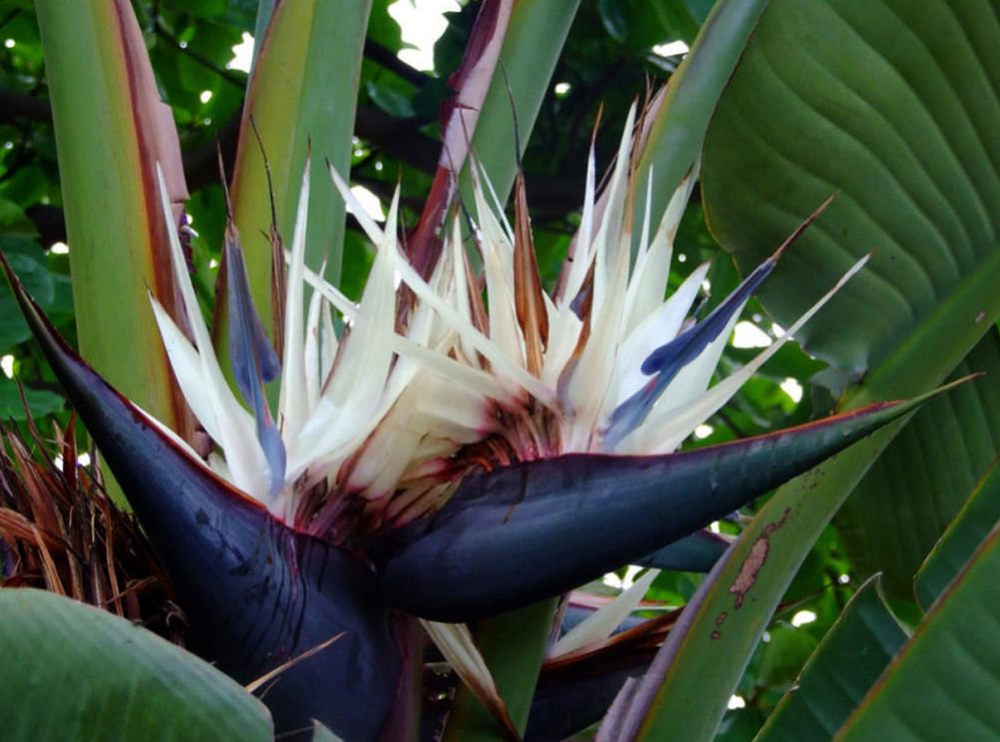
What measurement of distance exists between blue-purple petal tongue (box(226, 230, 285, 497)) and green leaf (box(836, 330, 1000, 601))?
1.58ft

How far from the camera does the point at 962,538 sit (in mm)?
588

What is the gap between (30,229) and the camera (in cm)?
129

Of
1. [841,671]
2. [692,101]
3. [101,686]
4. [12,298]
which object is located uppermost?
[692,101]

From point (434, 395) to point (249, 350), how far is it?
7cm

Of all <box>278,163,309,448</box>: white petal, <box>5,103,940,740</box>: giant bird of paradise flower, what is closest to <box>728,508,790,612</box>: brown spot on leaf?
<box>5,103,940,740</box>: giant bird of paradise flower

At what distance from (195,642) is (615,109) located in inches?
43.9

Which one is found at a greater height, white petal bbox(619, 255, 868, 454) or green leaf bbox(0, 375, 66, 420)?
white petal bbox(619, 255, 868, 454)

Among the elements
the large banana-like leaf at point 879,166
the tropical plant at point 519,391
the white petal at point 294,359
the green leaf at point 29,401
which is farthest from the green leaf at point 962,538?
the green leaf at point 29,401

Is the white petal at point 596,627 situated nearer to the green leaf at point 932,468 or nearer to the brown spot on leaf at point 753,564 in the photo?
the brown spot on leaf at point 753,564

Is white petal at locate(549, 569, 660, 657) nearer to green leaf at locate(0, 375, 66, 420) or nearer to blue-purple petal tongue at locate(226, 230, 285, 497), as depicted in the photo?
blue-purple petal tongue at locate(226, 230, 285, 497)

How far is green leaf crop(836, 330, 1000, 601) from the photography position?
0.80 m

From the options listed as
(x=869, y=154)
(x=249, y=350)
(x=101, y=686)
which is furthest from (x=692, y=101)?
(x=101, y=686)

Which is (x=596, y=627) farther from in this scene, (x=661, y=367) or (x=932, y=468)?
(x=932, y=468)

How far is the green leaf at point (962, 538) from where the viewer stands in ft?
1.88
